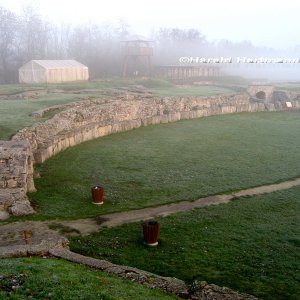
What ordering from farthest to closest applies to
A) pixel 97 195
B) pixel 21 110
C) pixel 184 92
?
1. pixel 184 92
2. pixel 21 110
3. pixel 97 195

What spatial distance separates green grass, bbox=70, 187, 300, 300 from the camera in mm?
8414

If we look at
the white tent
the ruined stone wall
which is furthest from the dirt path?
the white tent

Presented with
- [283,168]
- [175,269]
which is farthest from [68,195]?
[283,168]

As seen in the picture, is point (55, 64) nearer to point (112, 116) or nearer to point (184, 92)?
point (184, 92)

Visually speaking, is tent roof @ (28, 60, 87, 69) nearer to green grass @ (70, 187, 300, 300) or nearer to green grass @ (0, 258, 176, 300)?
green grass @ (70, 187, 300, 300)

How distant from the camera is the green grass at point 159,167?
12.9 metres

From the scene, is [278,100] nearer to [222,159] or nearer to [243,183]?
[222,159]

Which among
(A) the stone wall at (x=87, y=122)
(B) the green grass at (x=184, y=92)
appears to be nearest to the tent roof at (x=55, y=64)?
(B) the green grass at (x=184, y=92)

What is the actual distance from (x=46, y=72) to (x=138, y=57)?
61.2 ft

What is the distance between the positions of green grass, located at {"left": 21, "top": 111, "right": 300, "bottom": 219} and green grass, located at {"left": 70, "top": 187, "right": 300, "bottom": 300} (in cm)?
157

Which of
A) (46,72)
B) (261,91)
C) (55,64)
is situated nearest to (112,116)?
(46,72)

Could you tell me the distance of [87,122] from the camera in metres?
23.9

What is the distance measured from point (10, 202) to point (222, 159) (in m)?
9.63

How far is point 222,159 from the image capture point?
59.0 ft
